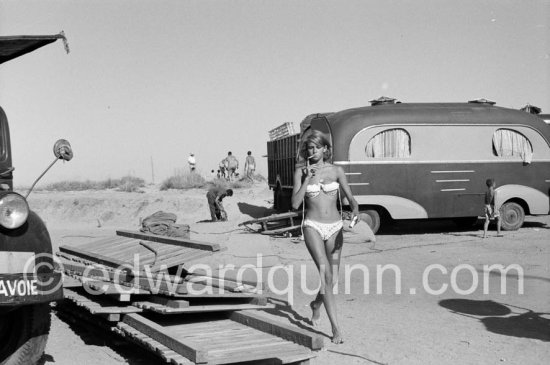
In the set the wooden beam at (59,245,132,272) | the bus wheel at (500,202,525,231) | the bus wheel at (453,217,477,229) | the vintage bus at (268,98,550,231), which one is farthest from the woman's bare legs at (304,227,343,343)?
the bus wheel at (453,217,477,229)

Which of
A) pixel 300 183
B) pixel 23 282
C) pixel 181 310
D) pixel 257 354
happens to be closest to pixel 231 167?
pixel 300 183

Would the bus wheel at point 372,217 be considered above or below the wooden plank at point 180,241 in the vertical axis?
below

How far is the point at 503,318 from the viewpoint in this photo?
697cm

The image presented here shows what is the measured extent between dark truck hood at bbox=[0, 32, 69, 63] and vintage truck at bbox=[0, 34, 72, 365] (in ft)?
0.08

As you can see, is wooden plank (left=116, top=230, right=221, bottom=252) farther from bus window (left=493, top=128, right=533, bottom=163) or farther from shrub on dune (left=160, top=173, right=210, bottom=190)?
shrub on dune (left=160, top=173, right=210, bottom=190)

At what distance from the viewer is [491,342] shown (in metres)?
6.02

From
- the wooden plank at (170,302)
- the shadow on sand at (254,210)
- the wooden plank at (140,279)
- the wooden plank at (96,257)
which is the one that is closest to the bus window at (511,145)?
the shadow on sand at (254,210)

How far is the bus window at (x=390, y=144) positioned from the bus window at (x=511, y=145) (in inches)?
87.1

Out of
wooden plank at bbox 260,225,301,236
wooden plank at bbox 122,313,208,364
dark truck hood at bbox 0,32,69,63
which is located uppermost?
dark truck hood at bbox 0,32,69,63

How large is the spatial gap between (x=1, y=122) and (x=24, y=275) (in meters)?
2.09

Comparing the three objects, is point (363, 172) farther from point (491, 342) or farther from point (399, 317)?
point (491, 342)

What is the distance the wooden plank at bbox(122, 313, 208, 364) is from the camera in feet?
15.7

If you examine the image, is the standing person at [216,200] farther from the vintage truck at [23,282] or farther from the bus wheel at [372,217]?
the vintage truck at [23,282]

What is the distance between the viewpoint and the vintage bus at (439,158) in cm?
1556
